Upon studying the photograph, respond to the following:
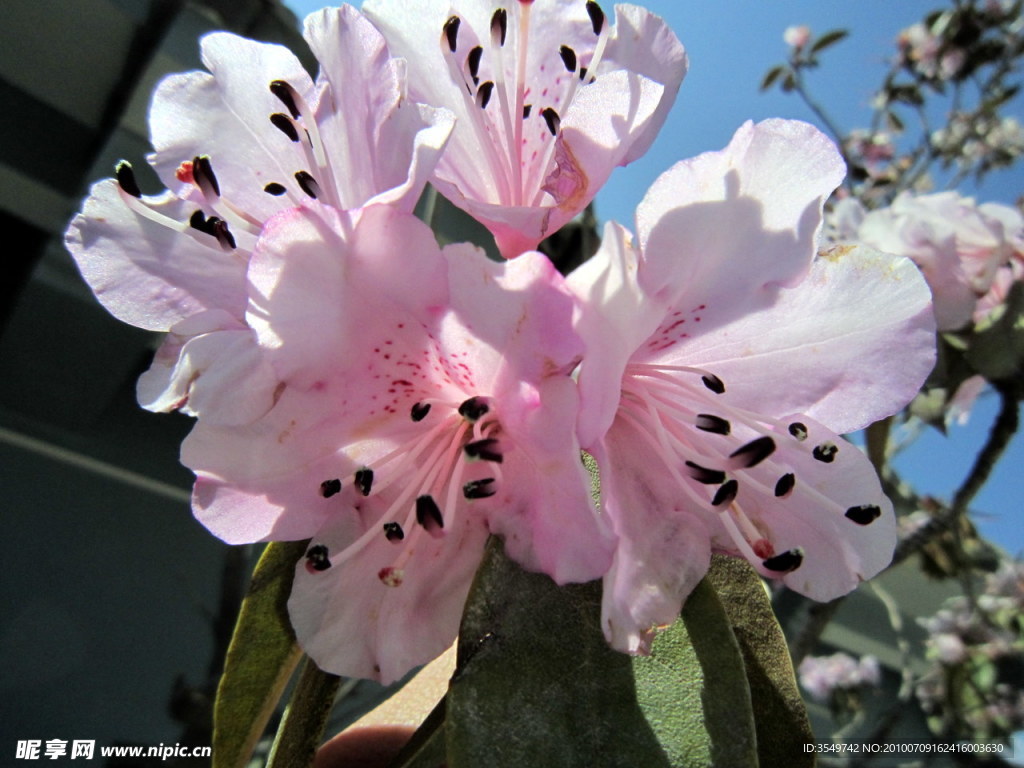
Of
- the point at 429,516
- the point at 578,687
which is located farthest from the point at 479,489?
the point at 578,687

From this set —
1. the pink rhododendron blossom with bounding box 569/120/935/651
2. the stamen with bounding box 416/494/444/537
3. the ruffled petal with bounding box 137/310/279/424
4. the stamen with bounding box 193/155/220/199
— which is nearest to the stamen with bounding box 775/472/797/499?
the pink rhododendron blossom with bounding box 569/120/935/651

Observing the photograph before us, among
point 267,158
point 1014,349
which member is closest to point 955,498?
point 1014,349

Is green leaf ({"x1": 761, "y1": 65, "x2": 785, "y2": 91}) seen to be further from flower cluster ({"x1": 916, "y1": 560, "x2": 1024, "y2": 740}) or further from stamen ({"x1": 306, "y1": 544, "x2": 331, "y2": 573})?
stamen ({"x1": 306, "y1": 544, "x2": 331, "y2": 573})

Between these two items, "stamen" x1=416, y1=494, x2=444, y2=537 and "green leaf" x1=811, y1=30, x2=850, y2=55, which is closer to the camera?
"stamen" x1=416, y1=494, x2=444, y2=537

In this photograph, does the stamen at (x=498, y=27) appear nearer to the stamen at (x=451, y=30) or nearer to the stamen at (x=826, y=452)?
the stamen at (x=451, y=30)

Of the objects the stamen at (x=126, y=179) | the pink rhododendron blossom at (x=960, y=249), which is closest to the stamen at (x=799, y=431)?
the stamen at (x=126, y=179)

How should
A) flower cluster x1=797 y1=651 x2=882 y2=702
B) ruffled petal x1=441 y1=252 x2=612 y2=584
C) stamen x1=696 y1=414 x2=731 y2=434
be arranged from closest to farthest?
1. ruffled petal x1=441 y1=252 x2=612 y2=584
2. stamen x1=696 y1=414 x2=731 y2=434
3. flower cluster x1=797 y1=651 x2=882 y2=702

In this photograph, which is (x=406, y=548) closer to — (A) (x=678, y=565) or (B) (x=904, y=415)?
(A) (x=678, y=565)
